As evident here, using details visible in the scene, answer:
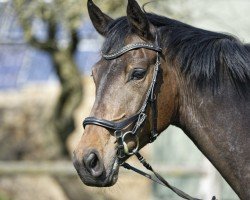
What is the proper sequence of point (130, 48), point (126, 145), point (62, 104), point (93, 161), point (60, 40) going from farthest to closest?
point (62, 104) < point (60, 40) < point (130, 48) < point (126, 145) < point (93, 161)

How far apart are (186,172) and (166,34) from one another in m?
4.68

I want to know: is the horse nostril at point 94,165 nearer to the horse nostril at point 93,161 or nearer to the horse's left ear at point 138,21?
the horse nostril at point 93,161

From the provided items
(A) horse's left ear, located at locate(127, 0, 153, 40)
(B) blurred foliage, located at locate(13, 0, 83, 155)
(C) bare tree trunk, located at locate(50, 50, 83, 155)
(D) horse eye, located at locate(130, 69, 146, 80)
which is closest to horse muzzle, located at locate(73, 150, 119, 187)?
(D) horse eye, located at locate(130, 69, 146, 80)

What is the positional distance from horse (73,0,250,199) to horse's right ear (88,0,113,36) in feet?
0.75

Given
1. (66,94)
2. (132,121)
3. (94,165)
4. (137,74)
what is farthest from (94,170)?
(66,94)

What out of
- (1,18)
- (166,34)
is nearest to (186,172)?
(1,18)

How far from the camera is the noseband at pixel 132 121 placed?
3967 millimetres

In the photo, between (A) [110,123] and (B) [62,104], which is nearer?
(A) [110,123]

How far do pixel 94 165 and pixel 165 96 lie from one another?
1.97ft

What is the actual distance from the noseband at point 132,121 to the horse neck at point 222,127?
202 millimetres

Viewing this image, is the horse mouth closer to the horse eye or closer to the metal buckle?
the metal buckle

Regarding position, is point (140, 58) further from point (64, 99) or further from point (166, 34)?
point (64, 99)

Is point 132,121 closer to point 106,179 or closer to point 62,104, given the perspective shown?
point 106,179

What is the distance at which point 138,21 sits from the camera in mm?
4160
